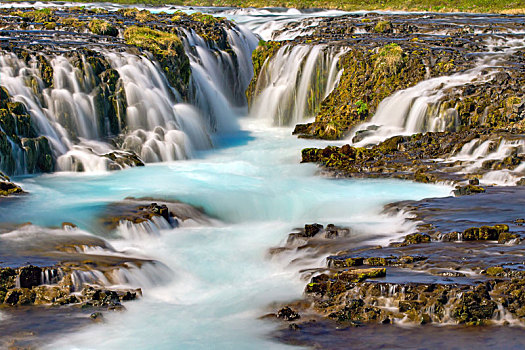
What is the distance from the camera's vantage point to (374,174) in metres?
22.1

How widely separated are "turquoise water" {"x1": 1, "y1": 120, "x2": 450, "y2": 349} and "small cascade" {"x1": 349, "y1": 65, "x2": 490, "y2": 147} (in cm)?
262

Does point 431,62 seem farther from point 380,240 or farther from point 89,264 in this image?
point 89,264

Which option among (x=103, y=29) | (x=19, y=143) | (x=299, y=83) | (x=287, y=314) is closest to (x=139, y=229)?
(x=287, y=314)

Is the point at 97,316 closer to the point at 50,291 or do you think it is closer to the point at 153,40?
the point at 50,291

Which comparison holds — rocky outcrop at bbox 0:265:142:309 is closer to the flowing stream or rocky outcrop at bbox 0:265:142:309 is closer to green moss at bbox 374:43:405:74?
the flowing stream

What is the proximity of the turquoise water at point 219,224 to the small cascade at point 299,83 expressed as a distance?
5266 mm

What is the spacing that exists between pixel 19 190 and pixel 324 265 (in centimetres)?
1007

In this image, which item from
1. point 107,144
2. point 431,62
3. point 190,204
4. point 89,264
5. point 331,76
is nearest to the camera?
point 89,264

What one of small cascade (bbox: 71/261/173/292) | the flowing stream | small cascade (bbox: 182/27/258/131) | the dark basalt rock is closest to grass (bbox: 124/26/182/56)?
small cascade (bbox: 182/27/258/131)

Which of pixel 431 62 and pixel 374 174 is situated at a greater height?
pixel 431 62

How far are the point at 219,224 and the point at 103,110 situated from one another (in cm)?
963

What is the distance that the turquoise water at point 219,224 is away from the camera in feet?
38.5

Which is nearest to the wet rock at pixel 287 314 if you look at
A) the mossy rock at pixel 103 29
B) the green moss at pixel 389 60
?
the green moss at pixel 389 60

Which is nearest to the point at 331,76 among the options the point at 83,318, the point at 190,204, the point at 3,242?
the point at 190,204
